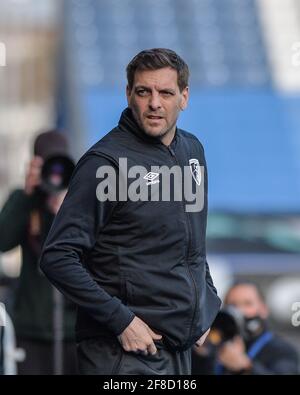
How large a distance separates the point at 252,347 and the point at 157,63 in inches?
90.4

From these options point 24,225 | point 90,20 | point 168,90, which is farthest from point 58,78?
point 168,90

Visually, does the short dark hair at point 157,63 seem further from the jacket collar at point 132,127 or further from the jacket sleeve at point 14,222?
the jacket sleeve at point 14,222

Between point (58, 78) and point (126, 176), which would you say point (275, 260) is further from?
point (58, 78)

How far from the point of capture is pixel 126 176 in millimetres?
2816

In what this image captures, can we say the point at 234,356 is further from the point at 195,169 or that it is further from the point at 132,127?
the point at 132,127

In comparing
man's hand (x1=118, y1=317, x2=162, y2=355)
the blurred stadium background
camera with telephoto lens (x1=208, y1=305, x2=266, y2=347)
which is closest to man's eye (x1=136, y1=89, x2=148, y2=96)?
man's hand (x1=118, y1=317, x2=162, y2=355)

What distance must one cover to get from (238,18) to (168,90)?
79.9 feet

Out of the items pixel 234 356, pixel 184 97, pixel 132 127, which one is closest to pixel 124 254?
pixel 132 127

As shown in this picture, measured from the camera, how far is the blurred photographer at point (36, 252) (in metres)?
4.62

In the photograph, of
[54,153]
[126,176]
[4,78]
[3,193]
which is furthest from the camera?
[4,78]

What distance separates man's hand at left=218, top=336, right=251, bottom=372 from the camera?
15.3 feet

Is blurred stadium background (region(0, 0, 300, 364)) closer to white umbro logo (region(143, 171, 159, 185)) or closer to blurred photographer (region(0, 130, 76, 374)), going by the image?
blurred photographer (region(0, 130, 76, 374))

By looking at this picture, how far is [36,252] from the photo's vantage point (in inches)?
182

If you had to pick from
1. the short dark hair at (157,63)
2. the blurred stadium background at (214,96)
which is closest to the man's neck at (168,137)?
the short dark hair at (157,63)
